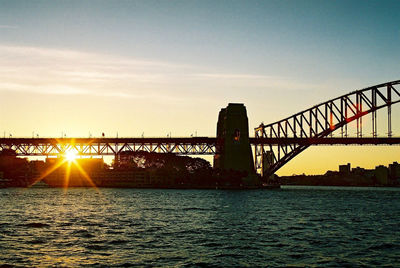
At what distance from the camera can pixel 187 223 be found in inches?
1561

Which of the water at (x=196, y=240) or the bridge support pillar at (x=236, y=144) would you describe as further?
the bridge support pillar at (x=236, y=144)

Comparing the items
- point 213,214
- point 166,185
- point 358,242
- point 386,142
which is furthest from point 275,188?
point 358,242

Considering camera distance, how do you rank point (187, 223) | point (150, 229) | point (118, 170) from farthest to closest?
point (118, 170) < point (187, 223) < point (150, 229)

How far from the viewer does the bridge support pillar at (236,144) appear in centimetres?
11212

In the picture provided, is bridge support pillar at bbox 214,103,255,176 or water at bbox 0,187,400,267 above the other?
bridge support pillar at bbox 214,103,255,176

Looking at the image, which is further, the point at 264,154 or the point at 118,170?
the point at 118,170

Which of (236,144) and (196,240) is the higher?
(236,144)

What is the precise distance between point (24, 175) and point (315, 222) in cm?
12141

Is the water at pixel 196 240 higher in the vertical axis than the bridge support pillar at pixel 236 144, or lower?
lower

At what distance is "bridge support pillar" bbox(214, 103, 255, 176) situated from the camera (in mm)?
112125

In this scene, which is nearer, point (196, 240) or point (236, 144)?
point (196, 240)

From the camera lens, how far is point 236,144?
370 ft

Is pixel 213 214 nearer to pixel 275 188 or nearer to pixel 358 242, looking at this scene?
pixel 358 242

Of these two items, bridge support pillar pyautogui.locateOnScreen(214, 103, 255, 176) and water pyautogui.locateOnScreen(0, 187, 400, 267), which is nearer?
water pyautogui.locateOnScreen(0, 187, 400, 267)
